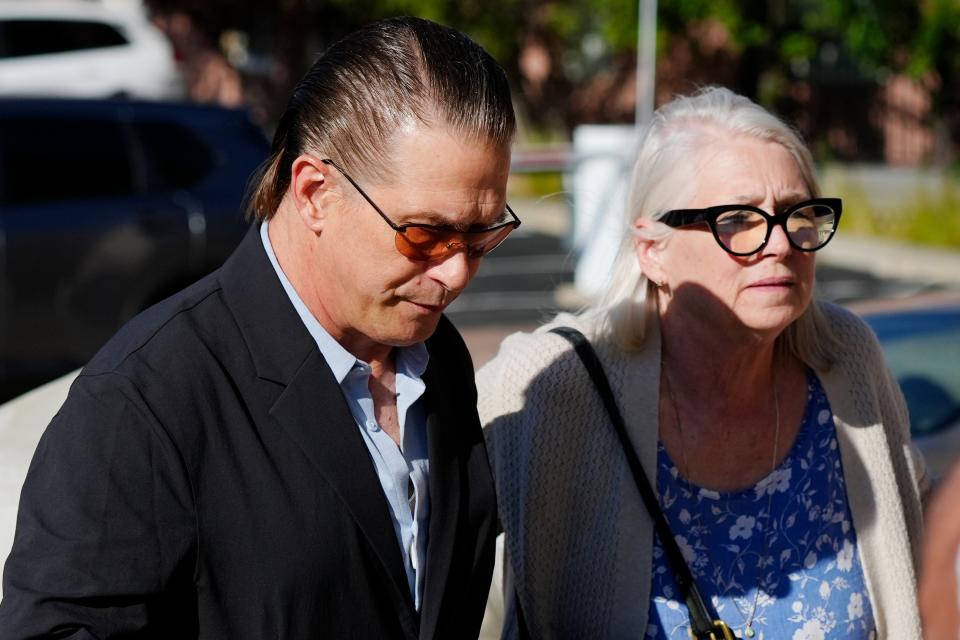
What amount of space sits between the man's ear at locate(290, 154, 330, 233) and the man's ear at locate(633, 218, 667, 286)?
3.78ft

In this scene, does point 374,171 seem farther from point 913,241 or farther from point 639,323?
point 913,241

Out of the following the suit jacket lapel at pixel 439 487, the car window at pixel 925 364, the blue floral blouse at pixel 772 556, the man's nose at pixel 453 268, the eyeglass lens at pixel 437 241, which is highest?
the eyeglass lens at pixel 437 241

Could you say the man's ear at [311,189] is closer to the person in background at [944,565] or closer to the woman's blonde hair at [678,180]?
the person in background at [944,565]

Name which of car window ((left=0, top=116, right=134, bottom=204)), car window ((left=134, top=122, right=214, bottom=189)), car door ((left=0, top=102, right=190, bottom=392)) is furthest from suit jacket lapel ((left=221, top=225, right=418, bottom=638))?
car window ((left=134, top=122, right=214, bottom=189))

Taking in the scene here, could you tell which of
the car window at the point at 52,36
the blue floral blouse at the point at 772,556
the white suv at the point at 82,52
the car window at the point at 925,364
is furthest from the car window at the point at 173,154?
the car window at the point at 52,36

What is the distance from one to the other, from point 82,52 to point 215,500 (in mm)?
14668

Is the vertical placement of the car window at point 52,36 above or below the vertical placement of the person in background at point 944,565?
below

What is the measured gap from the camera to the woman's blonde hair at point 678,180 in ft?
9.04

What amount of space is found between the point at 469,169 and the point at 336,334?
1.04 ft

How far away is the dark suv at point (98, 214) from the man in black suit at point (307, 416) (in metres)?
5.78

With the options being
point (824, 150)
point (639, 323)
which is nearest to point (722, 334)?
point (639, 323)

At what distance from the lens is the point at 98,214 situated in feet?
25.4

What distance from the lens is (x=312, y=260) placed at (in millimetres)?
1823

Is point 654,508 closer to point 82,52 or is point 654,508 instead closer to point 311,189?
point 311,189
